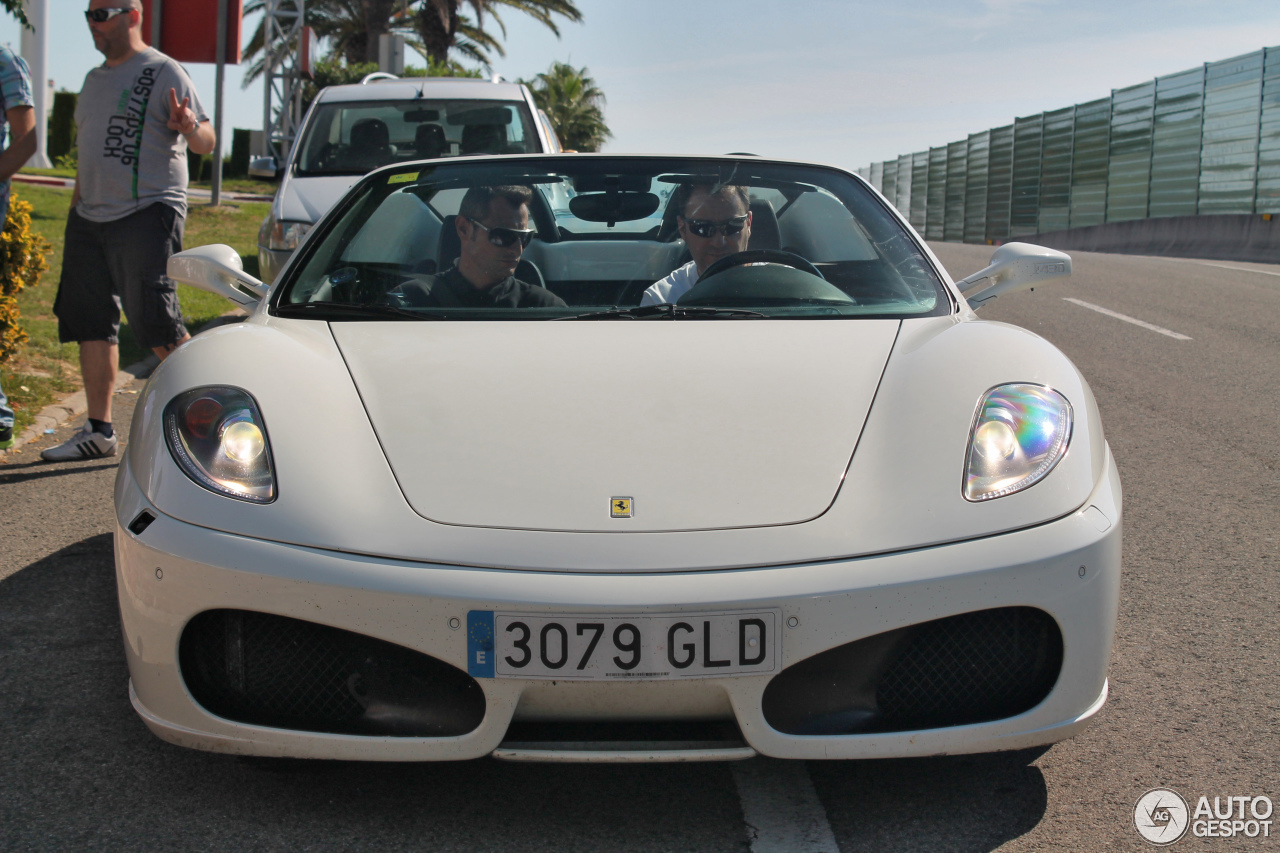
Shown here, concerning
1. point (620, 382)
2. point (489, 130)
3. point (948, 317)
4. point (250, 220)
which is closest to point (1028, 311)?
point (489, 130)

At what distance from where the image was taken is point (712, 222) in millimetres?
3330

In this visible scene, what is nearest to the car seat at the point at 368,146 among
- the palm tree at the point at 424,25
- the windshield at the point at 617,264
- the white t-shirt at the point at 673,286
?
the windshield at the point at 617,264

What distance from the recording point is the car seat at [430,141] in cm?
849

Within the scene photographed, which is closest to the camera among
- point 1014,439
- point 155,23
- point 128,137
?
point 1014,439

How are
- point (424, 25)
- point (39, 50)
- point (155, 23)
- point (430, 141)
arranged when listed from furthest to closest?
point (424, 25), point (39, 50), point (155, 23), point (430, 141)

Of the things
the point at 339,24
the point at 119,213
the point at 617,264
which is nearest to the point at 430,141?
the point at 119,213

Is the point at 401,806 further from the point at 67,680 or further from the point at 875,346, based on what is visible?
the point at 875,346

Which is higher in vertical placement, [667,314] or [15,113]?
[15,113]

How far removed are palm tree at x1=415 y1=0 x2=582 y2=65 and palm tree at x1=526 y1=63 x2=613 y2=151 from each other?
23.0 meters

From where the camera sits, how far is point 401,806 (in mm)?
2246

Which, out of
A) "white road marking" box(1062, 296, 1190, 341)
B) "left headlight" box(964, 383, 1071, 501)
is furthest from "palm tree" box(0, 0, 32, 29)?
"white road marking" box(1062, 296, 1190, 341)

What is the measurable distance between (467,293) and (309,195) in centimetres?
500

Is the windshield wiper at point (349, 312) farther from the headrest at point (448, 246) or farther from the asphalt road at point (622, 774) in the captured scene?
the asphalt road at point (622, 774)

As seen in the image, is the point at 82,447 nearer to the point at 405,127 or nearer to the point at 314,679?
the point at 314,679
